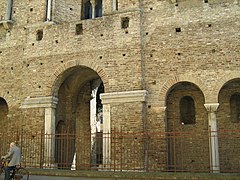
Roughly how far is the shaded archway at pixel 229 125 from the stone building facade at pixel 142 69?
41 mm

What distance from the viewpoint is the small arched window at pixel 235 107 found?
45.5 feet

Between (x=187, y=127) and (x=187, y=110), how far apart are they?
2.90 ft

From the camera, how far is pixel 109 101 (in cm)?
1327

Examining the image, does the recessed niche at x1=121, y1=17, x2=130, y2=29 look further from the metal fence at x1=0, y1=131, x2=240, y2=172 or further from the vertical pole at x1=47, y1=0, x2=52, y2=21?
the metal fence at x1=0, y1=131, x2=240, y2=172

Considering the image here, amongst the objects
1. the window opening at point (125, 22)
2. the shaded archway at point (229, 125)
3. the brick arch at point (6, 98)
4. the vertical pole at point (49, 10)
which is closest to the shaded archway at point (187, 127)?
the shaded archway at point (229, 125)

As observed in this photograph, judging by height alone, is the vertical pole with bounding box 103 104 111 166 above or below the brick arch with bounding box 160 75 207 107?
below

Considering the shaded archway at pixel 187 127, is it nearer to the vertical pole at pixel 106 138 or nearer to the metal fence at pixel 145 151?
the metal fence at pixel 145 151

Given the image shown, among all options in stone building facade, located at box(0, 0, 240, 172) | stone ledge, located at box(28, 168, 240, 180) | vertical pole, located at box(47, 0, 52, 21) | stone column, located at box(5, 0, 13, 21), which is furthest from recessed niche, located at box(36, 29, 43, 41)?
stone ledge, located at box(28, 168, 240, 180)

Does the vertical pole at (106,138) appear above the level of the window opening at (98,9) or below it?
below

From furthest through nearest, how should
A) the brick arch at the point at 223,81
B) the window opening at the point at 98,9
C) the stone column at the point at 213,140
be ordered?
the window opening at the point at 98,9
the brick arch at the point at 223,81
the stone column at the point at 213,140

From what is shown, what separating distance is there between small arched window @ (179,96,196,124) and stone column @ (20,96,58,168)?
577cm

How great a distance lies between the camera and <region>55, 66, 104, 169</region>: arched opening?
50.8 ft

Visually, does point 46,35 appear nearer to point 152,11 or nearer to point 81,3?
point 81,3

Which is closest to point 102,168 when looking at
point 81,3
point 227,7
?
point 227,7
